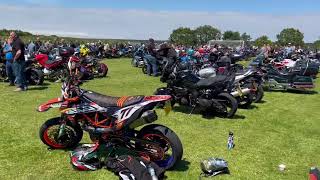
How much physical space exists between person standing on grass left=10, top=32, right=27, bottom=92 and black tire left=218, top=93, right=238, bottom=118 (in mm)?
6242

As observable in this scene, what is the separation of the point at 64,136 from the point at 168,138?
1951 millimetres

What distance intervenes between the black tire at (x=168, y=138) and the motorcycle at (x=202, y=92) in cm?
380

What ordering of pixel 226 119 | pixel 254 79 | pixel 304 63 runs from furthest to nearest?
pixel 304 63 → pixel 254 79 → pixel 226 119

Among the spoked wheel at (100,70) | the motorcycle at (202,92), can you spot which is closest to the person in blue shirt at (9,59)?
the spoked wheel at (100,70)

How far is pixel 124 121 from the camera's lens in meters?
5.92

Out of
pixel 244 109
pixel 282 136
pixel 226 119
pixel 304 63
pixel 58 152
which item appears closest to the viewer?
pixel 58 152

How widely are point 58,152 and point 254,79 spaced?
7252 millimetres

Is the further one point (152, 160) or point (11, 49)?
point (11, 49)

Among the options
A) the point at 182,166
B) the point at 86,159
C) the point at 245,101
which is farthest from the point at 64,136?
the point at 245,101

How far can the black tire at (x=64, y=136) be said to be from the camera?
22.3ft

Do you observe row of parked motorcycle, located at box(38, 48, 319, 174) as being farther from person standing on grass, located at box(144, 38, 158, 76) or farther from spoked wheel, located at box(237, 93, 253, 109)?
person standing on grass, located at box(144, 38, 158, 76)

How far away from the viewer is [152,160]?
6.13 meters

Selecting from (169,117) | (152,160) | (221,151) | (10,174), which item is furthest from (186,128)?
(10,174)

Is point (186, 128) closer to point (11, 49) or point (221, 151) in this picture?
point (221, 151)
